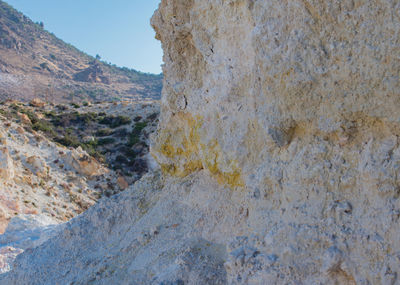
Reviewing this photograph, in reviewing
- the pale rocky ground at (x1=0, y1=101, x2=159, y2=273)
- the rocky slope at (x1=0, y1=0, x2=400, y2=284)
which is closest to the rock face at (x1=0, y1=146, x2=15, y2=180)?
the pale rocky ground at (x1=0, y1=101, x2=159, y2=273)

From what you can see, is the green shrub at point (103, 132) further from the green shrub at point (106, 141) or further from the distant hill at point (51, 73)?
the distant hill at point (51, 73)

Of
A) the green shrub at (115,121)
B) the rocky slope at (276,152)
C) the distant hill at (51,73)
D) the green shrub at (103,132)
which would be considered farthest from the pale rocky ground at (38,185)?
the distant hill at (51,73)

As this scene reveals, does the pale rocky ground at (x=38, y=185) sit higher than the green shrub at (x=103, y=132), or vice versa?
the green shrub at (x=103, y=132)

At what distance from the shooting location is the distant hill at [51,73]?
6041cm

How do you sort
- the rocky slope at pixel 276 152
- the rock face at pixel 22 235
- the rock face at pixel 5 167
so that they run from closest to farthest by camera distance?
the rocky slope at pixel 276 152, the rock face at pixel 22 235, the rock face at pixel 5 167

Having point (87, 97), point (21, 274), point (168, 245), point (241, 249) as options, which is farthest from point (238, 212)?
point (87, 97)

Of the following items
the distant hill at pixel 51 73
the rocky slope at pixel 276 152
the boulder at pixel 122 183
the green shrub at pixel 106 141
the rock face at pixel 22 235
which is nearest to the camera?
the rocky slope at pixel 276 152

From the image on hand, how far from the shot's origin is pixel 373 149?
3.10 m

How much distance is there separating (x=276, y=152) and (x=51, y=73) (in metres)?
72.9

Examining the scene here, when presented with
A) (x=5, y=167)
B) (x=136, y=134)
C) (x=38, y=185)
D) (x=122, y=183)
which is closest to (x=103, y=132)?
(x=136, y=134)

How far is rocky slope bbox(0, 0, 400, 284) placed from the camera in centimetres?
301

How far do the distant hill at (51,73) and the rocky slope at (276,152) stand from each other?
173ft

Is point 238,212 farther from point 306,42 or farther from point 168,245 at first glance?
point 306,42

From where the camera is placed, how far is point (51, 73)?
231 feet
